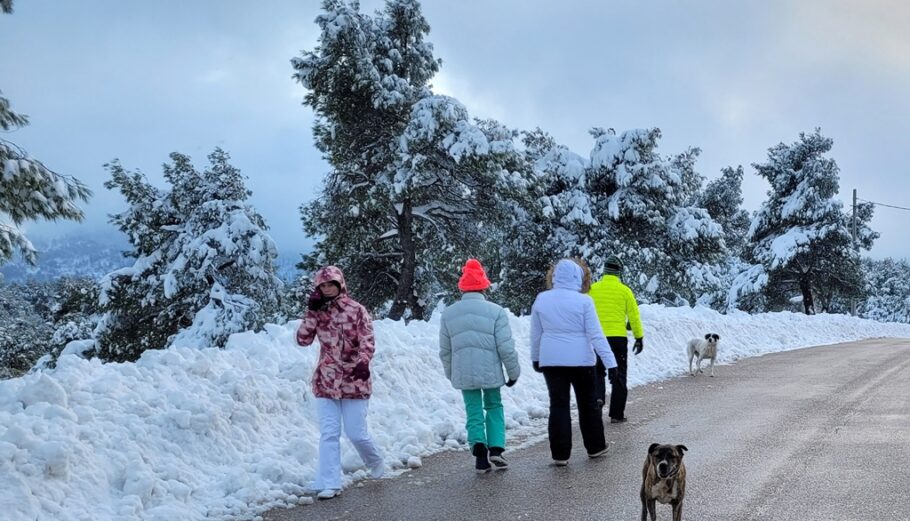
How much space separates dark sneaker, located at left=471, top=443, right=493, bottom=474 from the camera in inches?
272

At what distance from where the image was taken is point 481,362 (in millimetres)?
6988

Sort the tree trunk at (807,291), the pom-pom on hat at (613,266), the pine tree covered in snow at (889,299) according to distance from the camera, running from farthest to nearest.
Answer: the pine tree covered in snow at (889,299) < the tree trunk at (807,291) < the pom-pom on hat at (613,266)

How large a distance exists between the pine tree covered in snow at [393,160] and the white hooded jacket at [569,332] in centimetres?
1600

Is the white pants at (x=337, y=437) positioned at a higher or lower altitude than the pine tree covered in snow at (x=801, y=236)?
lower

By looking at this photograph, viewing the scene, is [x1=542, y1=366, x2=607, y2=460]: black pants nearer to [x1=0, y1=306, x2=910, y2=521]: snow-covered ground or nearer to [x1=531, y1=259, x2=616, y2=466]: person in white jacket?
[x1=531, y1=259, x2=616, y2=466]: person in white jacket

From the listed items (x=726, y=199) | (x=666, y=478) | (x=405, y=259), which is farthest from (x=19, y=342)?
(x=666, y=478)

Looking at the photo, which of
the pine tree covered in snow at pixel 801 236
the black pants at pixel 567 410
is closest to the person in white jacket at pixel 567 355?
the black pants at pixel 567 410

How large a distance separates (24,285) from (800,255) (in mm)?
105856

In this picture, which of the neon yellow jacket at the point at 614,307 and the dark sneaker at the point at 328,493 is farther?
the neon yellow jacket at the point at 614,307

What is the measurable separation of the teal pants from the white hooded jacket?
612 mm

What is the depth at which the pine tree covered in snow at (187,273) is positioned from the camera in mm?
23969

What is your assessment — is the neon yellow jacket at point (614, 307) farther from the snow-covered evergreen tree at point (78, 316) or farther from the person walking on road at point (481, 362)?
the snow-covered evergreen tree at point (78, 316)

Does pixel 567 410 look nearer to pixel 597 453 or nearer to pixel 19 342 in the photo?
pixel 597 453

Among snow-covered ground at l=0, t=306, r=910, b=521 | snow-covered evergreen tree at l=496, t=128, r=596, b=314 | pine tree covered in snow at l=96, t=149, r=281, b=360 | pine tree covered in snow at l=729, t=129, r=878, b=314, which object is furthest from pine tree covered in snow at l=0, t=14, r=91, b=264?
pine tree covered in snow at l=729, t=129, r=878, b=314
